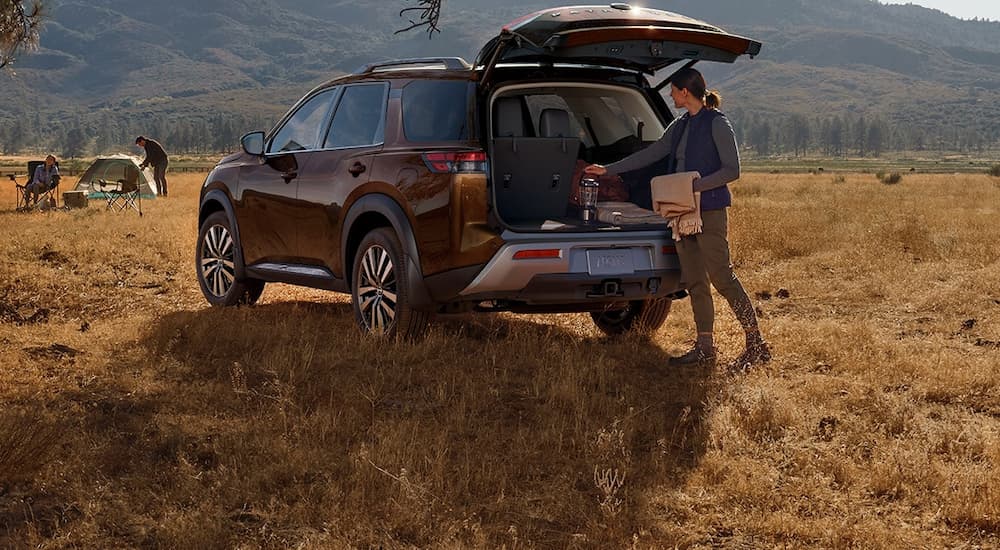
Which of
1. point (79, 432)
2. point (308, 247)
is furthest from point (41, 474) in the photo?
point (308, 247)

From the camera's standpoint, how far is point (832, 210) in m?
21.6

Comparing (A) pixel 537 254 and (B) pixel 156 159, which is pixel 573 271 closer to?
(A) pixel 537 254

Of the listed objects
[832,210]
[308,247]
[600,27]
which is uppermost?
[600,27]

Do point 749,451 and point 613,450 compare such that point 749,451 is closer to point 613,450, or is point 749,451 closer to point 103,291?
point 613,450

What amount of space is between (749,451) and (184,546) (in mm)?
→ 2700

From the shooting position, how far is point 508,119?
7535 millimetres

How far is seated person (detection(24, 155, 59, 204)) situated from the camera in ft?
78.5

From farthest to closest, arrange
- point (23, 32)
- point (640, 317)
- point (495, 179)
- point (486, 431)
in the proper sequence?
point (23, 32), point (640, 317), point (495, 179), point (486, 431)

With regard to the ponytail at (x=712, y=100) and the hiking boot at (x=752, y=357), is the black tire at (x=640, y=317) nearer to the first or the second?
the hiking boot at (x=752, y=357)

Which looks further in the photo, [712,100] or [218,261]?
[218,261]

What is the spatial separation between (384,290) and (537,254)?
1340 mm

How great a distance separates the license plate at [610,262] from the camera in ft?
22.8

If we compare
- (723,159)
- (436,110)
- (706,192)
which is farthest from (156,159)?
(723,159)

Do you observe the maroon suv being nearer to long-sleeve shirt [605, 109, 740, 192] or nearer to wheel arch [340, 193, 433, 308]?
wheel arch [340, 193, 433, 308]
